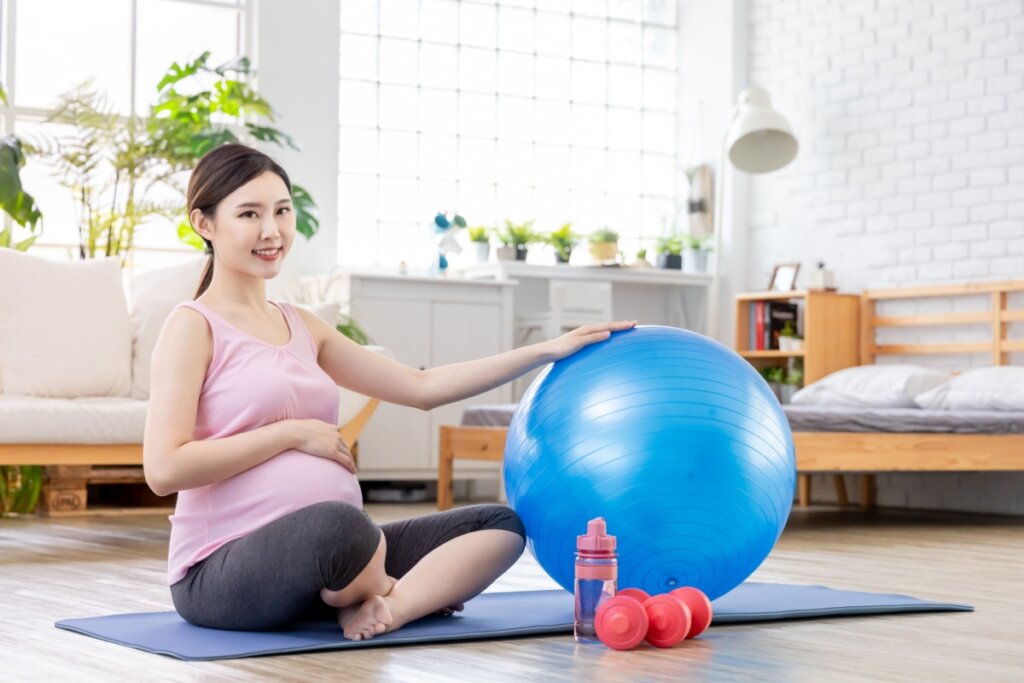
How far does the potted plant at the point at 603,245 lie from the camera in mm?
7184

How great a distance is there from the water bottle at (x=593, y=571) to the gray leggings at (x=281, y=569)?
222 millimetres

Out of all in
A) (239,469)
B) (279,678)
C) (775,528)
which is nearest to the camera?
(279,678)

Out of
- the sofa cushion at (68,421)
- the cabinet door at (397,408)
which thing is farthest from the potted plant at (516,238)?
the sofa cushion at (68,421)

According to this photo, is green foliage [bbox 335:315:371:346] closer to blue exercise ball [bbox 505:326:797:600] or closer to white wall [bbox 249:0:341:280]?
white wall [bbox 249:0:341:280]

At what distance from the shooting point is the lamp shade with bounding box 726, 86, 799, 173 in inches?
266

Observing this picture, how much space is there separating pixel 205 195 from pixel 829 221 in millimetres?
5050

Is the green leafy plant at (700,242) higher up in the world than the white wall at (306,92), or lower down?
lower down

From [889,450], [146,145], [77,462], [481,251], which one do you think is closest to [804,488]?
[889,450]

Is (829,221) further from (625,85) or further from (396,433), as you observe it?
(396,433)

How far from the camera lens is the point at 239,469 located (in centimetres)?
232

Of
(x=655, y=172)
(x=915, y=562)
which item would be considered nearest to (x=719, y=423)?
(x=915, y=562)

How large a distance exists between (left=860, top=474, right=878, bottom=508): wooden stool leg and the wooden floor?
2.31 m

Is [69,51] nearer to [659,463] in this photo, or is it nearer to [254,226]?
[254,226]

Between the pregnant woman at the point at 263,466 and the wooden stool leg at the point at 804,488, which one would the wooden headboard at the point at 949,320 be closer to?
the wooden stool leg at the point at 804,488
